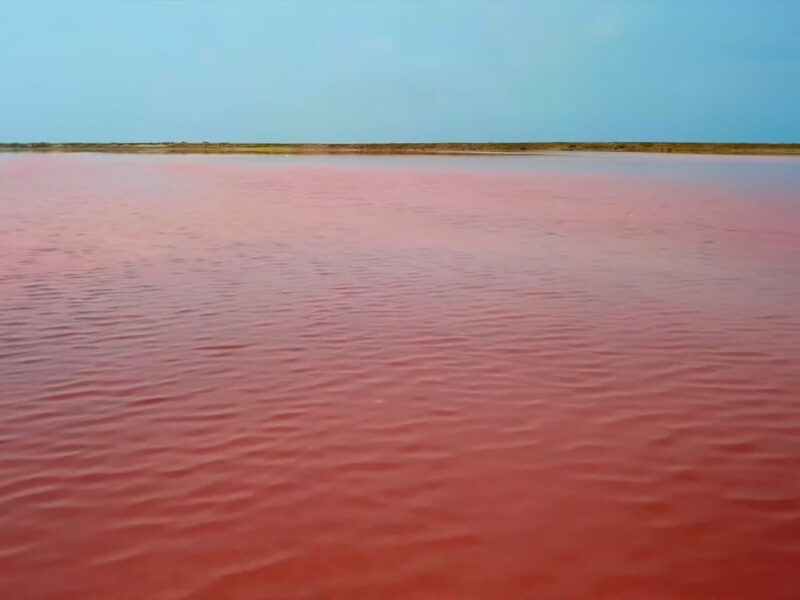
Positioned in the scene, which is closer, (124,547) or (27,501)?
(124,547)

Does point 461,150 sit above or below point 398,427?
above

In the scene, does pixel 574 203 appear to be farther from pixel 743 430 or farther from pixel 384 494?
pixel 384 494

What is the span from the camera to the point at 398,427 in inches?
185

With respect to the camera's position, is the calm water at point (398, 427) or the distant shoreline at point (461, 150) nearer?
the calm water at point (398, 427)

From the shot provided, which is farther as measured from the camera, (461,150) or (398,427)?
(461,150)

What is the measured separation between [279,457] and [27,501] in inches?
49.8

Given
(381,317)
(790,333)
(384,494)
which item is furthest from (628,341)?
(384,494)

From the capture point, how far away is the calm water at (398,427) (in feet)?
10.7

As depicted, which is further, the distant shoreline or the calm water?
the distant shoreline

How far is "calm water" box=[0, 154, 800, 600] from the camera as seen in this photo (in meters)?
3.27

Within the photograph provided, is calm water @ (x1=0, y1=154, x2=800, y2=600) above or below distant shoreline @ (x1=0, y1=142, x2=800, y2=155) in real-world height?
below

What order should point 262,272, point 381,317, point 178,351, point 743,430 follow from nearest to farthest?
point 743,430, point 178,351, point 381,317, point 262,272

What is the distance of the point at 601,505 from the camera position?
12.3ft

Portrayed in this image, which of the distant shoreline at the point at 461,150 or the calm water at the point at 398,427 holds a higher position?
the distant shoreline at the point at 461,150
